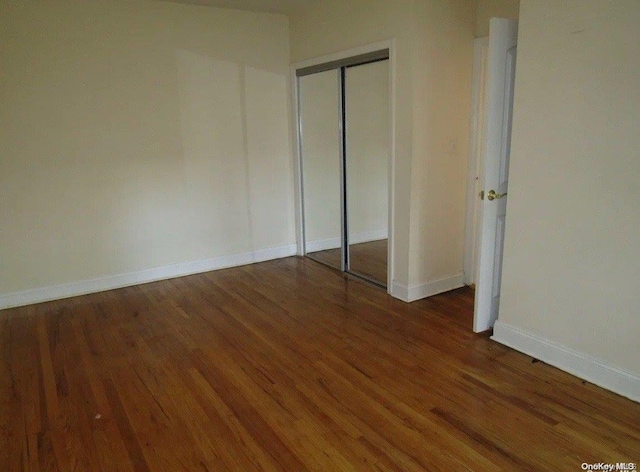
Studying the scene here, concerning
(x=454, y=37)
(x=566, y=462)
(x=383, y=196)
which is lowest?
(x=566, y=462)

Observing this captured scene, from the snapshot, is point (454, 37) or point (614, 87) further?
point (454, 37)

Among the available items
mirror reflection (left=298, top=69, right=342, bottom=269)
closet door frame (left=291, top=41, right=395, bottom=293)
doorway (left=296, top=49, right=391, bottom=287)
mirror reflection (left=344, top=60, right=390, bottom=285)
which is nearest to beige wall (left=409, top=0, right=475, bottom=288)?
closet door frame (left=291, top=41, right=395, bottom=293)

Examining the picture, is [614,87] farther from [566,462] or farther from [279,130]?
[279,130]

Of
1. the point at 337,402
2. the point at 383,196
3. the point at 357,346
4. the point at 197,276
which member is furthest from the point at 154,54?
the point at 337,402

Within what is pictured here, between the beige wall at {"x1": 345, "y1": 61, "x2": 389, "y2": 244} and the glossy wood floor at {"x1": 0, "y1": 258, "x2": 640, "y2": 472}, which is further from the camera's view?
the beige wall at {"x1": 345, "y1": 61, "x2": 389, "y2": 244}

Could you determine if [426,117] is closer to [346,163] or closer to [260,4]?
[346,163]

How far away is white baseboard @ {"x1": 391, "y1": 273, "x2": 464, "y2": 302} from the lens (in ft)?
11.9

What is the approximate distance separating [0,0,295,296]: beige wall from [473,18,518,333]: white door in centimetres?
257

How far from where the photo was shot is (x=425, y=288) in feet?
12.1

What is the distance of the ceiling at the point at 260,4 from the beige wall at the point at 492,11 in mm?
1517

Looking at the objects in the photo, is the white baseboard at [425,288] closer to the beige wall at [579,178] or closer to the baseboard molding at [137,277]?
the beige wall at [579,178]

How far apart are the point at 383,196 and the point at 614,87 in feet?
7.34

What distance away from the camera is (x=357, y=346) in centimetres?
287

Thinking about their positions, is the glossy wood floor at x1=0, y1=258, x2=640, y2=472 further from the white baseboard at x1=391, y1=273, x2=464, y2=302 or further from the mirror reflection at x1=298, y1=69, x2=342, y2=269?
the mirror reflection at x1=298, y1=69, x2=342, y2=269
